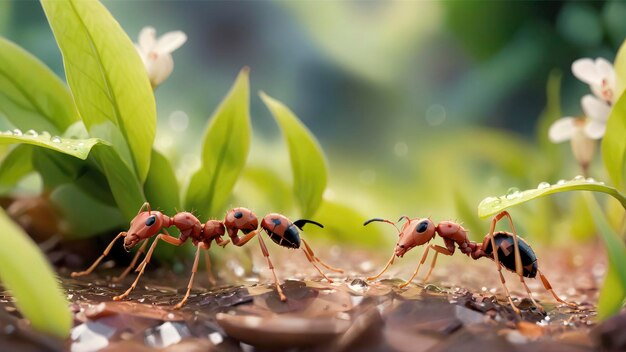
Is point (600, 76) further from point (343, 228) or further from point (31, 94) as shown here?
point (31, 94)

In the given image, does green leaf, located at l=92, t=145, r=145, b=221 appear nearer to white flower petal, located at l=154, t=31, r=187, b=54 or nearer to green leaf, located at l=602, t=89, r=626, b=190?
white flower petal, located at l=154, t=31, r=187, b=54

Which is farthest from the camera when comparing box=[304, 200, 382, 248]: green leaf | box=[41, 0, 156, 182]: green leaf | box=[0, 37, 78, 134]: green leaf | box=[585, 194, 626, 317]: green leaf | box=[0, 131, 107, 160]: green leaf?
box=[304, 200, 382, 248]: green leaf

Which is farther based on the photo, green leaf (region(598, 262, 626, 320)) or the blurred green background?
the blurred green background

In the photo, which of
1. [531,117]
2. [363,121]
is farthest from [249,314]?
[531,117]

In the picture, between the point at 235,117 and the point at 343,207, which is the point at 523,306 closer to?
the point at 235,117

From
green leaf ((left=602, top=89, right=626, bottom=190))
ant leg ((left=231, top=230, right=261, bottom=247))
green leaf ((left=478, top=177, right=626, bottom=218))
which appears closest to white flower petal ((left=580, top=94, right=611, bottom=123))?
green leaf ((left=602, top=89, right=626, bottom=190))

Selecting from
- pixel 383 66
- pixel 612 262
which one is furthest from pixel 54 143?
pixel 383 66

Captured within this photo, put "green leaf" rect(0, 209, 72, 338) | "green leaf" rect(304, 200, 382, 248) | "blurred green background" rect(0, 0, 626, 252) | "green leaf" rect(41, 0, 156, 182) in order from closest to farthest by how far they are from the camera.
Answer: "green leaf" rect(0, 209, 72, 338) < "green leaf" rect(41, 0, 156, 182) < "green leaf" rect(304, 200, 382, 248) < "blurred green background" rect(0, 0, 626, 252)

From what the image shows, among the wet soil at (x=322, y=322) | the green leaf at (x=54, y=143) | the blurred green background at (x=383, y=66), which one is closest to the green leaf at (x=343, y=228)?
the wet soil at (x=322, y=322)
